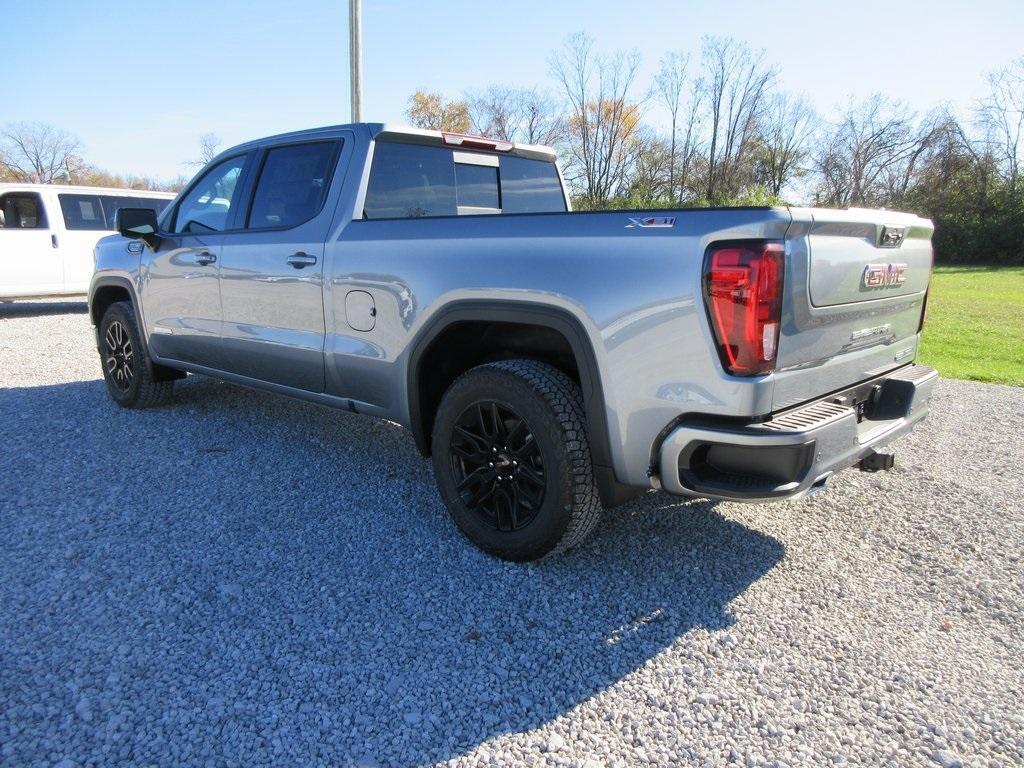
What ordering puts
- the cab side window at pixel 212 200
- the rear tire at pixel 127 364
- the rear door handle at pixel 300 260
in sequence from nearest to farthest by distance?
1. the rear door handle at pixel 300 260
2. the cab side window at pixel 212 200
3. the rear tire at pixel 127 364

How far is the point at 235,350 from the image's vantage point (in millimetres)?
4484

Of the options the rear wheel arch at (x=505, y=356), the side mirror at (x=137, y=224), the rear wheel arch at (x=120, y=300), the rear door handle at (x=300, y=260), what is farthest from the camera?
the rear wheel arch at (x=120, y=300)

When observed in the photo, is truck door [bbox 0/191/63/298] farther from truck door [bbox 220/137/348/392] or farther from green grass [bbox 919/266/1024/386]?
green grass [bbox 919/266/1024/386]

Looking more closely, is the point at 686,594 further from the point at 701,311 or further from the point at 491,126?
the point at 491,126

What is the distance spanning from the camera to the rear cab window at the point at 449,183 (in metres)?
3.86

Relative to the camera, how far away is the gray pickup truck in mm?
2443

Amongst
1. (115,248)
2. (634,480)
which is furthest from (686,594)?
(115,248)

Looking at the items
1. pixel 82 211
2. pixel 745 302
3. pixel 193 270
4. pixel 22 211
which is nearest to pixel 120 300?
pixel 193 270

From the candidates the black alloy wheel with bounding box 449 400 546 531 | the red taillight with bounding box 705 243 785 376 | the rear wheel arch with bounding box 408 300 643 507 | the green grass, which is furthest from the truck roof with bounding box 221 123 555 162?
the green grass

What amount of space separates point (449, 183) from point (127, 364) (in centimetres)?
314

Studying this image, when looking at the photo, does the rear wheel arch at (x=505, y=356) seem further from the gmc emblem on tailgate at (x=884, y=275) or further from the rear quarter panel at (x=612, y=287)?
the gmc emblem on tailgate at (x=884, y=275)

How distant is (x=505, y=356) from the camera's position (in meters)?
3.52

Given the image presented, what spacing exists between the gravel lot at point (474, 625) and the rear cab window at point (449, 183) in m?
1.53

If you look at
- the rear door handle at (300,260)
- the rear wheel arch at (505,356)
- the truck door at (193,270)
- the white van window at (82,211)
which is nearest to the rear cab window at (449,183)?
the rear door handle at (300,260)
